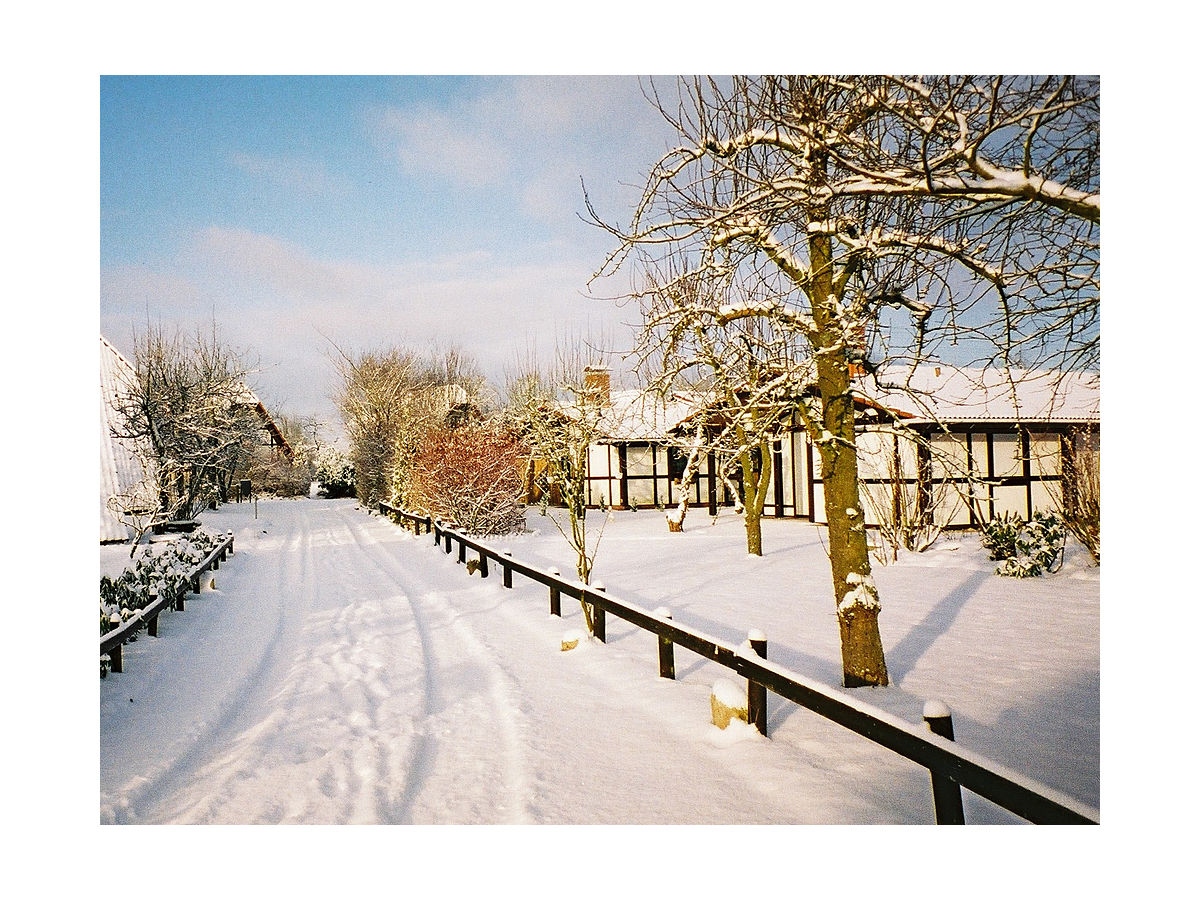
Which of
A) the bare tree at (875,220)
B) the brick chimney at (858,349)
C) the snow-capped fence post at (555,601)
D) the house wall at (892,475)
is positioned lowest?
the snow-capped fence post at (555,601)

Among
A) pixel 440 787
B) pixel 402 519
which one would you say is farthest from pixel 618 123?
pixel 402 519

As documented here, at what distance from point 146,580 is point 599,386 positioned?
4.58 m

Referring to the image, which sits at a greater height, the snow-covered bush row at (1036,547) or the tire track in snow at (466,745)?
the snow-covered bush row at (1036,547)

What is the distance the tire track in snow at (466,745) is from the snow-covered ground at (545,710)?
0.04ft

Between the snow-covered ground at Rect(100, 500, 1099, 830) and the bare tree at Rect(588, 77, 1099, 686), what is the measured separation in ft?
2.93

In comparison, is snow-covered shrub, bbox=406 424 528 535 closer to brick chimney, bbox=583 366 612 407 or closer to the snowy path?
brick chimney, bbox=583 366 612 407

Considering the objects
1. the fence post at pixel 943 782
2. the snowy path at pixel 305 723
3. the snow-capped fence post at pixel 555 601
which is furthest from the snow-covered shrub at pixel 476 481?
the fence post at pixel 943 782

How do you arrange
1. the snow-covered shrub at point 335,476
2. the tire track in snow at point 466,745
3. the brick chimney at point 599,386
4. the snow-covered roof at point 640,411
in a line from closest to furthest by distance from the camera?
1. the tire track in snow at point 466,745
2. the snow-covered roof at point 640,411
3. the brick chimney at point 599,386
4. the snow-covered shrub at point 335,476

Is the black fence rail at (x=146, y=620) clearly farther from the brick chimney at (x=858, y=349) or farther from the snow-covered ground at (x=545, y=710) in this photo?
the brick chimney at (x=858, y=349)

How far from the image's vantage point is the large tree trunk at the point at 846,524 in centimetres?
360

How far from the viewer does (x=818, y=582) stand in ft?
23.7
